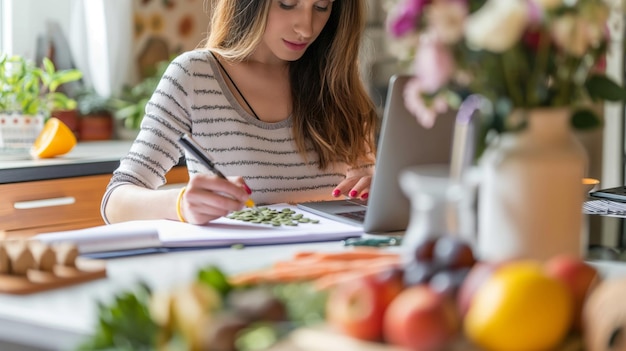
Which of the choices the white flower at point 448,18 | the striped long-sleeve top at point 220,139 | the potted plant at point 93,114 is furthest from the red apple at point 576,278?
the potted plant at point 93,114

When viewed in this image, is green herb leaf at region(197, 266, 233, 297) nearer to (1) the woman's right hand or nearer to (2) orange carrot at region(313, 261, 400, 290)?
(2) orange carrot at region(313, 261, 400, 290)

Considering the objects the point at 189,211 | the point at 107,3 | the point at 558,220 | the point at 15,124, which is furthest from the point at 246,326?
the point at 107,3

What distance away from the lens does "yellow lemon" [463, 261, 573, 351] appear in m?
0.85

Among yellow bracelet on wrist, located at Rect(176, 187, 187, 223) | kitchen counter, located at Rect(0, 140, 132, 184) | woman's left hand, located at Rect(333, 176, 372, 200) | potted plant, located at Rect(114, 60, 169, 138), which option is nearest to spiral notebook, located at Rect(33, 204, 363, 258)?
yellow bracelet on wrist, located at Rect(176, 187, 187, 223)

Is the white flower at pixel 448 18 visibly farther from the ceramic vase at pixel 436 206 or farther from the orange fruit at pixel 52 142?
the orange fruit at pixel 52 142

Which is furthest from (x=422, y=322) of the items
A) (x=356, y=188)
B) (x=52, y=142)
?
(x=52, y=142)

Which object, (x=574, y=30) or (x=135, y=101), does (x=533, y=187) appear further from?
(x=135, y=101)

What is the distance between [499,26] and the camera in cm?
97

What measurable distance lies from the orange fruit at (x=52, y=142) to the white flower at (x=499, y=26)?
2230mm

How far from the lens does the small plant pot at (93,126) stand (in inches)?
145

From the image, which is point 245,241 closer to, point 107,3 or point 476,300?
point 476,300

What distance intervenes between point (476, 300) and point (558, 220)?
0.97ft

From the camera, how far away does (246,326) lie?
90cm

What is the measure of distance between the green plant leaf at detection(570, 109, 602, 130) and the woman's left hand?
895 mm
